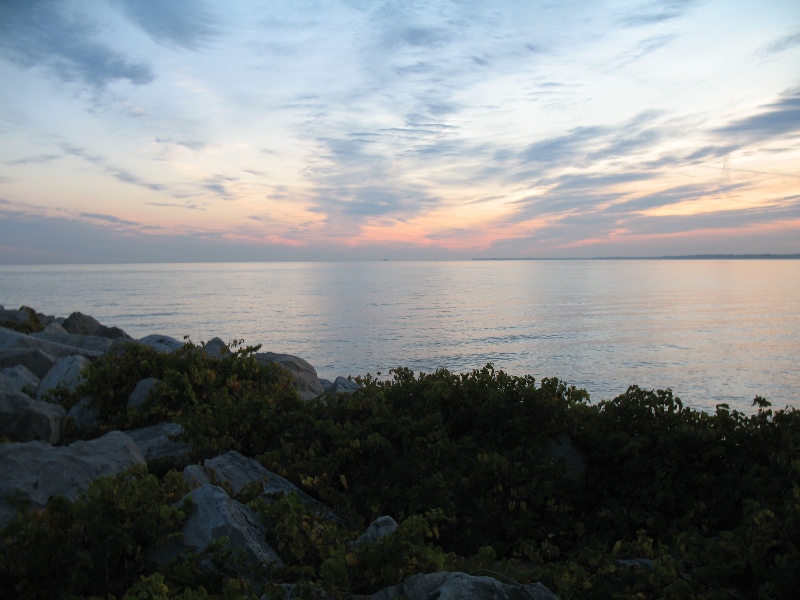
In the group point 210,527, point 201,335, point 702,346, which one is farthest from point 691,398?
point 201,335

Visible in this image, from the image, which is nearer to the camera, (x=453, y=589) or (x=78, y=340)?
(x=453, y=589)

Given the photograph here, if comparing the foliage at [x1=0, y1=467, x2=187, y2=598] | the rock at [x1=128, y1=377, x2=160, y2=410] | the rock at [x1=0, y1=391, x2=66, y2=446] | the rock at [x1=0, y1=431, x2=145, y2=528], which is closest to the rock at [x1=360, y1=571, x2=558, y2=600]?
the foliage at [x1=0, y1=467, x2=187, y2=598]

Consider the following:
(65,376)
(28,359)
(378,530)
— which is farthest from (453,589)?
(28,359)

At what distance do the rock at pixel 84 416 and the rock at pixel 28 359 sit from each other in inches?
189

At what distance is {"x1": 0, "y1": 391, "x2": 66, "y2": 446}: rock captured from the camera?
8.16 meters

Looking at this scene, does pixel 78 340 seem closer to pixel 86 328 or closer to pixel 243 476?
pixel 86 328

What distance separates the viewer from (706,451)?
692cm

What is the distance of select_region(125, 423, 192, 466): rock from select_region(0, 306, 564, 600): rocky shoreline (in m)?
0.02

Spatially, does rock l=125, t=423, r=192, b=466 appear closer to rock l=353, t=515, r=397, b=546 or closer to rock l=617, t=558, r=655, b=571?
rock l=353, t=515, r=397, b=546

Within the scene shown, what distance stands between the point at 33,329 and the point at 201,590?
21.8 metres

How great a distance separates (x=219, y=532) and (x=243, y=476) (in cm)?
262

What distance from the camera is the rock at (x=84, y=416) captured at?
32.0 ft

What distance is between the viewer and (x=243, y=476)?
7.09 m

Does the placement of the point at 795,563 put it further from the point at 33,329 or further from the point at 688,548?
the point at 33,329
